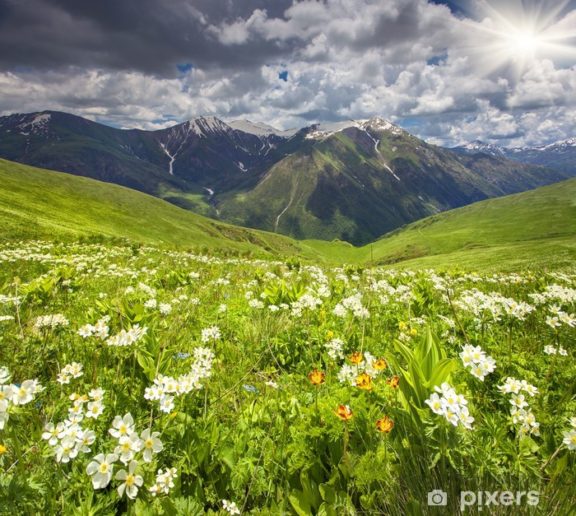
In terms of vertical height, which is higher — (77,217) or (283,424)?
(77,217)

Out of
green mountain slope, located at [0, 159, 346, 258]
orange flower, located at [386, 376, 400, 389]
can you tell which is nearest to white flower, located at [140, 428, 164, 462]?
orange flower, located at [386, 376, 400, 389]

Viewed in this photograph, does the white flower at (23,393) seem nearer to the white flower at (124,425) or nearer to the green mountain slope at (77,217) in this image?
the white flower at (124,425)

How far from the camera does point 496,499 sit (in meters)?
2.21

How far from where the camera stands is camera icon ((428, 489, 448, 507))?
2268 millimetres

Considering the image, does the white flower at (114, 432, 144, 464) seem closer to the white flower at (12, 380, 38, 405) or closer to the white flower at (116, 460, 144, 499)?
the white flower at (116, 460, 144, 499)

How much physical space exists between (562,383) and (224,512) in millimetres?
4351

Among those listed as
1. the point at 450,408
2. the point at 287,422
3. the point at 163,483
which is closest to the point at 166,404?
the point at 163,483

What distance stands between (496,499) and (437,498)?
0.36 metres

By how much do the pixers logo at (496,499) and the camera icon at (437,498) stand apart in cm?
10

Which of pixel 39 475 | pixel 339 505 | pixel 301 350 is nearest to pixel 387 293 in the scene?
pixel 301 350

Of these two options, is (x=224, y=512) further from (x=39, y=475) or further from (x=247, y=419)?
(x=39, y=475)

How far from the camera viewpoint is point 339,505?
271cm

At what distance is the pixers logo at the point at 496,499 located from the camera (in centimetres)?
213

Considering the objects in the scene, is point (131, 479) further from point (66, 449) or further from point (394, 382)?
point (394, 382)
